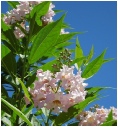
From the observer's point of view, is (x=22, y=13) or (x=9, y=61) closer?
(x=9, y=61)

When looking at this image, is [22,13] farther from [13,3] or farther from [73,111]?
[73,111]

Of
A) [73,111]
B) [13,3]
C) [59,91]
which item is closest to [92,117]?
[73,111]

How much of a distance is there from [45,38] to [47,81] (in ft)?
1.62

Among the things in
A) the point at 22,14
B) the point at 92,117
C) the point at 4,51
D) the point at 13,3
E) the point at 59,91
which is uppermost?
the point at 13,3

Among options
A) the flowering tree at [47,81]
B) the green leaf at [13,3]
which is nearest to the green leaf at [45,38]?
the flowering tree at [47,81]

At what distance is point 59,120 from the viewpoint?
2348 mm

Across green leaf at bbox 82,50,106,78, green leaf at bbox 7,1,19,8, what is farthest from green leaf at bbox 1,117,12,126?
green leaf at bbox 7,1,19,8

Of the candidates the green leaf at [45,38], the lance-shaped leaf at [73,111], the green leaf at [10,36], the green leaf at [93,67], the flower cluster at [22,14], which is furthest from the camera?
the flower cluster at [22,14]

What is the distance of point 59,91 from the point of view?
7.57ft

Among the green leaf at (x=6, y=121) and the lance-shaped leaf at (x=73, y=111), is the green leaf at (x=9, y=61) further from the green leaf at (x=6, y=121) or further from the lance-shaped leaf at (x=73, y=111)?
the lance-shaped leaf at (x=73, y=111)

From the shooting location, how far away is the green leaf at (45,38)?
2656mm

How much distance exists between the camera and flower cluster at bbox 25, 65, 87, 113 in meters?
2.23

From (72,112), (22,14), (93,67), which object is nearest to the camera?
(72,112)

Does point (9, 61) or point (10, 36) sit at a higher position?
point (10, 36)
